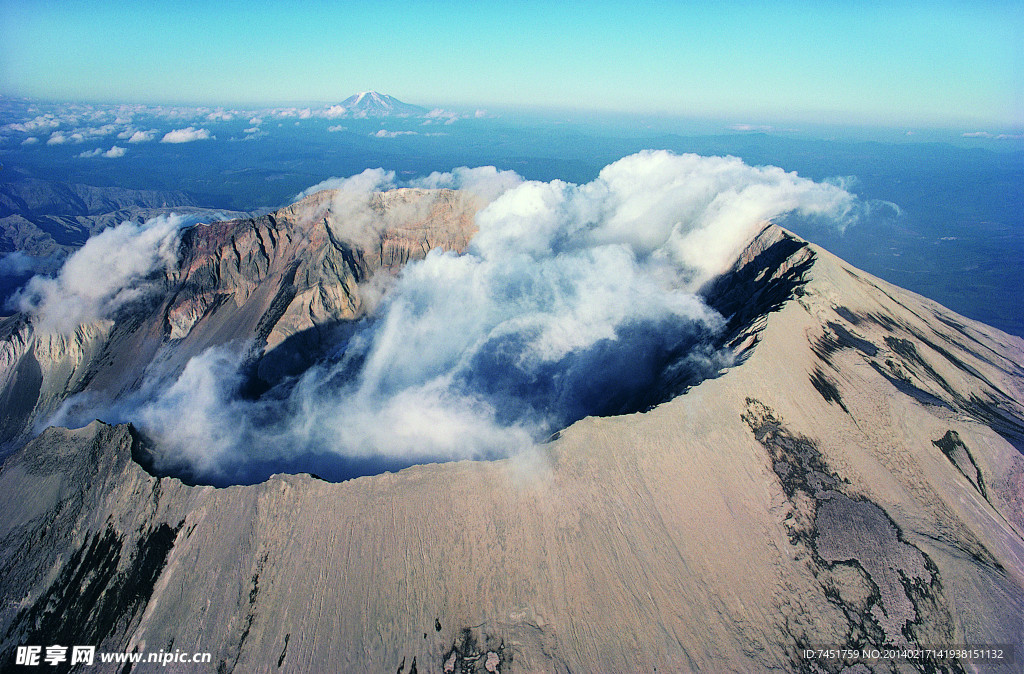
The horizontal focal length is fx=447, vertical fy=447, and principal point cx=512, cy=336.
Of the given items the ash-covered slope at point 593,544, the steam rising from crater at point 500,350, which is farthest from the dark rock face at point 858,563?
the steam rising from crater at point 500,350

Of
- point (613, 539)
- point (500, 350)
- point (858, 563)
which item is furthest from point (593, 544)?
point (500, 350)

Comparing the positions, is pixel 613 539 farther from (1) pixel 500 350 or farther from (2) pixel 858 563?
(1) pixel 500 350

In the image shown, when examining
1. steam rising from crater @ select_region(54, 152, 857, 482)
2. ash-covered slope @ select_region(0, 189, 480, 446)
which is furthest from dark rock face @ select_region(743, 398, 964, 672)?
ash-covered slope @ select_region(0, 189, 480, 446)

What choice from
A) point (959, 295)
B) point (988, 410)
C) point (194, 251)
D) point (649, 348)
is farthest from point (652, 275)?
point (959, 295)

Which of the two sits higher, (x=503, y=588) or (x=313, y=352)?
(x=503, y=588)

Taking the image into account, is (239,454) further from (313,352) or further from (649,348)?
(649,348)

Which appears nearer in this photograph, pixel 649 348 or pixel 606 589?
pixel 606 589

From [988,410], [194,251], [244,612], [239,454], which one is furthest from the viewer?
[194,251]
